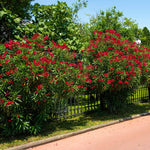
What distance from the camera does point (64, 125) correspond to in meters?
6.97

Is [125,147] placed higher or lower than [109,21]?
lower

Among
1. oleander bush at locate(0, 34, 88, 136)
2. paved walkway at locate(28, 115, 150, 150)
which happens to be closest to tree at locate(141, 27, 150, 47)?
paved walkway at locate(28, 115, 150, 150)

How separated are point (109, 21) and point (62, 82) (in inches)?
551

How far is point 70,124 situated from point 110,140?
2016 millimetres

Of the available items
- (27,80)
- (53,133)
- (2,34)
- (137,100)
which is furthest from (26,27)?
(137,100)

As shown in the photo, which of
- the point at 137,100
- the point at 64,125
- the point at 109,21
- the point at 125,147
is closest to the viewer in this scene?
the point at 125,147

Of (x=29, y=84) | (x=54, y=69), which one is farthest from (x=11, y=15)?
(x=29, y=84)

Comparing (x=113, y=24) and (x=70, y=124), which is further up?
A: (x=113, y=24)

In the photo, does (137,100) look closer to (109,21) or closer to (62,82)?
(62,82)

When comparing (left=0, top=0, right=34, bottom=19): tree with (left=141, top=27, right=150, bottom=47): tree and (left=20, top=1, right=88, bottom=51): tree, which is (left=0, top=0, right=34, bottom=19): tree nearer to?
(left=20, top=1, right=88, bottom=51): tree

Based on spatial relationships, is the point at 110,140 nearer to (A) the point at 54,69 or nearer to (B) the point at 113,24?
(A) the point at 54,69

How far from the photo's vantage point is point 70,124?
7.08m

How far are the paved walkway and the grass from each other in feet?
1.60

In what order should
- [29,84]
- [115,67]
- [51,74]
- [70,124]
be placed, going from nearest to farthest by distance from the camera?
[29,84] → [51,74] → [70,124] → [115,67]
